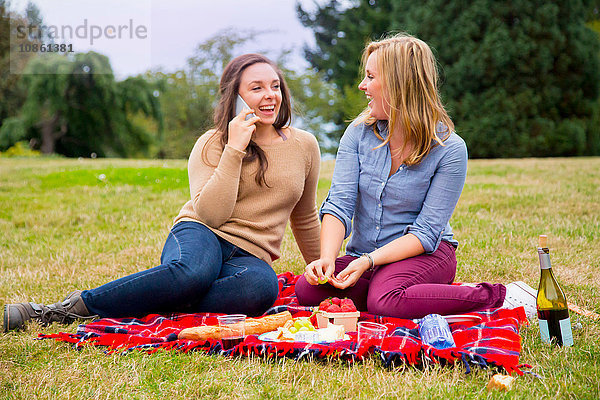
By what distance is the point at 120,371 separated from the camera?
233cm

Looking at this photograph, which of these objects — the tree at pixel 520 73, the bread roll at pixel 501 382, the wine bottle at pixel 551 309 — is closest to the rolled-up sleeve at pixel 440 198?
the wine bottle at pixel 551 309

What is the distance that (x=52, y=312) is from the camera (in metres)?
3.00

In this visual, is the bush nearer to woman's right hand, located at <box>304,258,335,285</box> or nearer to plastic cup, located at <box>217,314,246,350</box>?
woman's right hand, located at <box>304,258,335,285</box>

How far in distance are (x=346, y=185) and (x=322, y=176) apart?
21.1 feet

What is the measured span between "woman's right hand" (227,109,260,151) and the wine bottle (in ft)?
5.08

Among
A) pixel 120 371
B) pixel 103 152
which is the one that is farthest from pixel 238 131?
pixel 103 152

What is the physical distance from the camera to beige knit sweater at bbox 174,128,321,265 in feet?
10.2

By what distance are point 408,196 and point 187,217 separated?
4.09ft

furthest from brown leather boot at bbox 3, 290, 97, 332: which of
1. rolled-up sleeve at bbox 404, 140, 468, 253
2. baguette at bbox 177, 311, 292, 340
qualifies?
rolled-up sleeve at bbox 404, 140, 468, 253

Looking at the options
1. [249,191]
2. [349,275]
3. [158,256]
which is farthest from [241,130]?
[158,256]

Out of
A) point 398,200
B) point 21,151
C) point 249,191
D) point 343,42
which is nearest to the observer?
point 398,200

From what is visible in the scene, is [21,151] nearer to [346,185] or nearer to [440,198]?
[346,185]

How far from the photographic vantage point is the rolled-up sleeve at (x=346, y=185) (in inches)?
123

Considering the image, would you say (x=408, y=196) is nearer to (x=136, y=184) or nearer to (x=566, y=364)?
(x=566, y=364)
